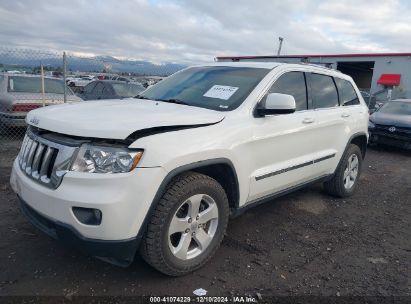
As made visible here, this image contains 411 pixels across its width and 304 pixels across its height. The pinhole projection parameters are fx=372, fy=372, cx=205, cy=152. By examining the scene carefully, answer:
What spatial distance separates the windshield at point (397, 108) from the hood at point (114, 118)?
8.86m

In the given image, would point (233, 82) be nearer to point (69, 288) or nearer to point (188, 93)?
point (188, 93)

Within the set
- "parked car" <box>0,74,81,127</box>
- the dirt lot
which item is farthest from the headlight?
"parked car" <box>0,74,81,127</box>

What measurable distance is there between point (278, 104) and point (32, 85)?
749 centimetres

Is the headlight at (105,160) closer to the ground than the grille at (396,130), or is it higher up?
higher up

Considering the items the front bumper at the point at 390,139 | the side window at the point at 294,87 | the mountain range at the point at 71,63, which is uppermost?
the mountain range at the point at 71,63

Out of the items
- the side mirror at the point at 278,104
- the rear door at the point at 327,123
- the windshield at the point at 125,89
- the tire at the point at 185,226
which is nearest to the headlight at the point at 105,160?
the tire at the point at 185,226

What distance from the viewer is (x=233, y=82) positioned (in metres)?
3.75

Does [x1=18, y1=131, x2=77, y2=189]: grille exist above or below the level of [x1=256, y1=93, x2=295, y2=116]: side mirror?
below

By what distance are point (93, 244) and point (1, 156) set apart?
16.3 feet

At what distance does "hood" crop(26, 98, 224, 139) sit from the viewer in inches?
101

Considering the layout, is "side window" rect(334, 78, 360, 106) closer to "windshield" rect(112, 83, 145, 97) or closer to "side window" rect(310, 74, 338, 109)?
"side window" rect(310, 74, 338, 109)

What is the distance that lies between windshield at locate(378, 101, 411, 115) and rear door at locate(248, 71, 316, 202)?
7.38m

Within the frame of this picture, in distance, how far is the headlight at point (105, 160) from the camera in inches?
99.4

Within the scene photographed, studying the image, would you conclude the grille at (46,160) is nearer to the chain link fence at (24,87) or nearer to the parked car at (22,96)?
the chain link fence at (24,87)
